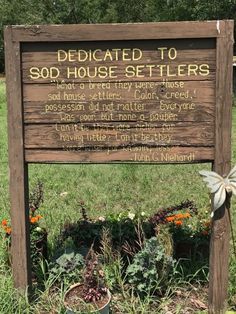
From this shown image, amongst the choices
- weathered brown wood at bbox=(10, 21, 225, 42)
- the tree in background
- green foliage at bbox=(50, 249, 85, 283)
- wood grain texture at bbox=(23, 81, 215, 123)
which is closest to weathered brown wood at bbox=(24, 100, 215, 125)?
wood grain texture at bbox=(23, 81, 215, 123)

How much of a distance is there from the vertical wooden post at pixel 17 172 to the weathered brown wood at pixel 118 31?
0.43 ft

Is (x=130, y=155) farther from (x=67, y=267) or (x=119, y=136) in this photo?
(x=67, y=267)

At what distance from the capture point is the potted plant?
293cm

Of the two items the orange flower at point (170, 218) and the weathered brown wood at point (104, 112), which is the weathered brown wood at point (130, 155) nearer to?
the weathered brown wood at point (104, 112)

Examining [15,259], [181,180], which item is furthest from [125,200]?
[15,259]

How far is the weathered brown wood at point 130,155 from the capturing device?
120 inches

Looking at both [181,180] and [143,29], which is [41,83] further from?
[181,180]

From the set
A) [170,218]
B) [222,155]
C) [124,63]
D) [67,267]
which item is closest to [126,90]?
[124,63]

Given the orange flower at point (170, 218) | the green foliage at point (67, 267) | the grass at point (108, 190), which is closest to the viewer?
the green foliage at point (67, 267)

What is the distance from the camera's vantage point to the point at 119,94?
2.99 metres

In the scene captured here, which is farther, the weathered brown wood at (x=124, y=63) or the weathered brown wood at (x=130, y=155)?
the weathered brown wood at (x=130, y=155)

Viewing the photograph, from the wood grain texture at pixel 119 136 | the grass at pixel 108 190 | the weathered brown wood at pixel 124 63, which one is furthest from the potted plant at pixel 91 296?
the weathered brown wood at pixel 124 63

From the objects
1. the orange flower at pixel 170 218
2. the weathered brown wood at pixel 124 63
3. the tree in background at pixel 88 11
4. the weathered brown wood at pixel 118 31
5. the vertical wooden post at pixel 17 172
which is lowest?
the orange flower at pixel 170 218

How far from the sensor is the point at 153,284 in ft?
10.8
